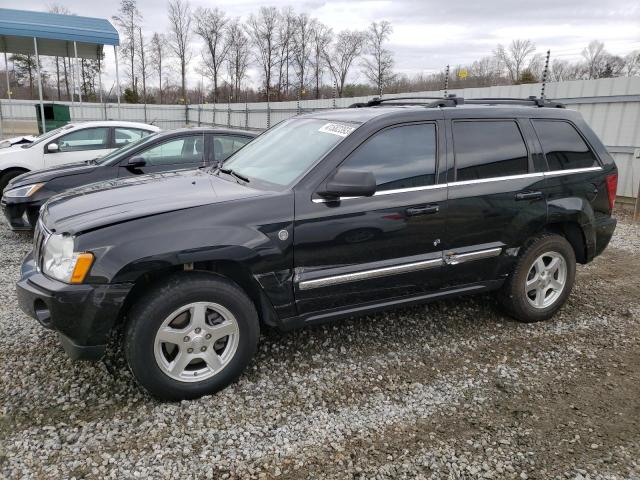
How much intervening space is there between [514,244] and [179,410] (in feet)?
9.30

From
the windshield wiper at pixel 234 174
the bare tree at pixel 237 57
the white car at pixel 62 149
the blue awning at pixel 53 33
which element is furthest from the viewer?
the bare tree at pixel 237 57

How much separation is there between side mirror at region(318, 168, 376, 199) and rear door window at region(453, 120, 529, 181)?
0.95 metres

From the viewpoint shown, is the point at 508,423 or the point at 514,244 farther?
the point at 514,244

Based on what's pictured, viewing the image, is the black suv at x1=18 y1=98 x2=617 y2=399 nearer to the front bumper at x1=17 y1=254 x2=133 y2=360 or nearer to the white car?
the front bumper at x1=17 y1=254 x2=133 y2=360

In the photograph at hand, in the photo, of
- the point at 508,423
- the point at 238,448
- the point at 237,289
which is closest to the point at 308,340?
the point at 237,289

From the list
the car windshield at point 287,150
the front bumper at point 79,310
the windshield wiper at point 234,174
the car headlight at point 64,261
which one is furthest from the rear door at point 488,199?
the car headlight at point 64,261

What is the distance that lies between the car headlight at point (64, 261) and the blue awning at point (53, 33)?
678 inches

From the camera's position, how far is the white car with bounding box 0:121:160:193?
8.37 m

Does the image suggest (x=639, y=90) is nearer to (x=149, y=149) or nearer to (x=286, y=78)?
(x=149, y=149)

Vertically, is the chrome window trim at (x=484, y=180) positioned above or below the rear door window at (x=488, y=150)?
below

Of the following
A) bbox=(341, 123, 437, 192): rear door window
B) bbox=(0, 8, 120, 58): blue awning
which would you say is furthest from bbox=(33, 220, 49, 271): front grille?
bbox=(0, 8, 120, 58): blue awning

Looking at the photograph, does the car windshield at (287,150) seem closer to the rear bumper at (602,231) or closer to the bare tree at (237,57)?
the rear bumper at (602,231)

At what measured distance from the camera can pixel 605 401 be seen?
318cm

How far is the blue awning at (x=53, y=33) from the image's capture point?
16.8 m
